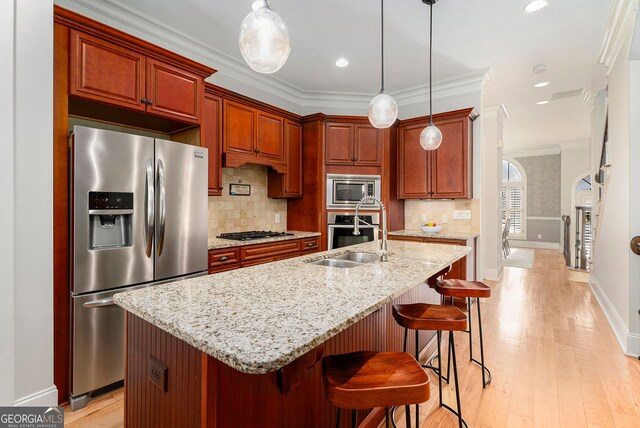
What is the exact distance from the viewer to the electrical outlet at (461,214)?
4.07 meters

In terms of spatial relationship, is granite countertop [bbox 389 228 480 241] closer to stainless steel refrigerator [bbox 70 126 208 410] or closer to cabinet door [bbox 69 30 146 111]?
stainless steel refrigerator [bbox 70 126 208 410]

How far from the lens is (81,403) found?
1897mm

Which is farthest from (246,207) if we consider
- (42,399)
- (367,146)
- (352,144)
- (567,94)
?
(567,94)

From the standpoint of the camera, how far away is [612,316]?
123 inches

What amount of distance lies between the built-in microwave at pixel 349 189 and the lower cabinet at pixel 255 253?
0.58 meters

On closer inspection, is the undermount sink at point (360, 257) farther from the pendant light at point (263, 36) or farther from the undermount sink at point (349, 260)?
the pendant light at point (263, 36)

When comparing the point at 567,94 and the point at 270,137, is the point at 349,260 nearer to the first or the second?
the point at 270,137

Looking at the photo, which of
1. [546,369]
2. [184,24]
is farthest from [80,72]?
[546,369]

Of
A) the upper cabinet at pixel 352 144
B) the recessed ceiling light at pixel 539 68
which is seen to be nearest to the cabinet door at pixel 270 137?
the upper cabinet at pixel 352 144

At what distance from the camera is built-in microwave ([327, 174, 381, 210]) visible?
4031 millimetres

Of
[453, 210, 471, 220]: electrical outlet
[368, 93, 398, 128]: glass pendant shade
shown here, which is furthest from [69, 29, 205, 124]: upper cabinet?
[453, 210, 471, 220]: electrical outlet

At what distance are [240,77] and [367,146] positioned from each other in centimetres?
179

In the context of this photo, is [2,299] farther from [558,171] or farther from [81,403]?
[558,171]

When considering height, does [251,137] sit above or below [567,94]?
below
